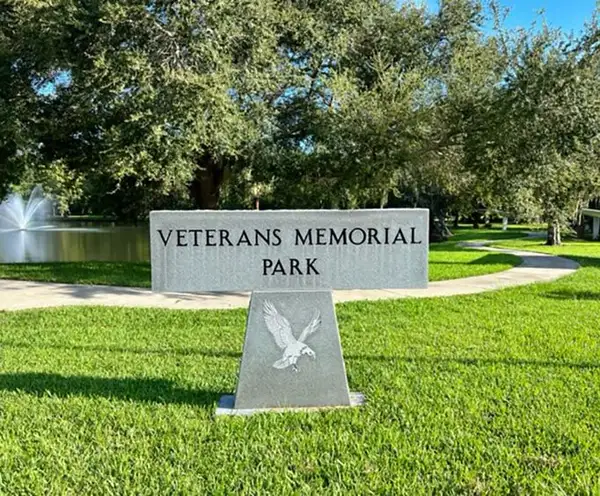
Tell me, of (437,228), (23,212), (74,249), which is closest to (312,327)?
(74,249)

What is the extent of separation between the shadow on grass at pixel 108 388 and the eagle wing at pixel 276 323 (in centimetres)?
66

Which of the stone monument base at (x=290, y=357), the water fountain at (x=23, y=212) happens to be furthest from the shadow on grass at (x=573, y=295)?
the water fountain at (x=23, y=212)

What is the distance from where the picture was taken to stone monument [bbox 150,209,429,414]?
3797mm

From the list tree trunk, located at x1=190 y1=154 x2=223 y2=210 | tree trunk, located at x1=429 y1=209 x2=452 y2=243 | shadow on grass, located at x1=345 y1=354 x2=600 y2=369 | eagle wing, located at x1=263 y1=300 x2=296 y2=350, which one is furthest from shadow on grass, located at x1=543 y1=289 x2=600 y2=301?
tree trunk, located at x1=429 y1=209 x2=452 y2=243

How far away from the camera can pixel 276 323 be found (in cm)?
385

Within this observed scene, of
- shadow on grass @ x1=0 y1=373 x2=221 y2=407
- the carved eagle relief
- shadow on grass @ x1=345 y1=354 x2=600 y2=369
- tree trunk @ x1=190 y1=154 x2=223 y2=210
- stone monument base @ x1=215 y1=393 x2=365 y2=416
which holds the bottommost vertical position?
shadow on grass @ x1=345 y1=354 x2=600 y2=369

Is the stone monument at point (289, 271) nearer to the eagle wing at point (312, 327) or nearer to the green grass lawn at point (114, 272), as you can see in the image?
the eagle wing at point (312, 327)

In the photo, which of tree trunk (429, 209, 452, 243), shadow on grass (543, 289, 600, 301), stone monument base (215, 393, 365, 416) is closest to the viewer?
stone monument base (215, 393, 365, 416)

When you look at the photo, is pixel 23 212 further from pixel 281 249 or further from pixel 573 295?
pixel 281 249

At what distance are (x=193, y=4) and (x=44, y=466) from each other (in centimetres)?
734

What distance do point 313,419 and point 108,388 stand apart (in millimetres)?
1667

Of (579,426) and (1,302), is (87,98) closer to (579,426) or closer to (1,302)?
(1,302)

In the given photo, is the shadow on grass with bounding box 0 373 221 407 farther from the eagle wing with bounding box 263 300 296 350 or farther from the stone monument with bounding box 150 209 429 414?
the eagle wing with bounding box 263 300 296 350

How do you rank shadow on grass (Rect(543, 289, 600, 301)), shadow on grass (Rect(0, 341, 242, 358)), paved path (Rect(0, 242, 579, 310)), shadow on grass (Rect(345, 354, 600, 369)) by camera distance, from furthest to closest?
shadow on grass (Rect(543, 289, 600, 301))
paved path (Rect(0, 242, 579, 310))
shadow on grass (Rect(0, 341, 242, 358))
shadow on grass (Rect(345, 354, 600, 369))
